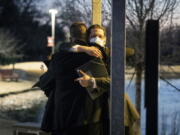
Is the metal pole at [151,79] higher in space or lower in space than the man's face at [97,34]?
lower

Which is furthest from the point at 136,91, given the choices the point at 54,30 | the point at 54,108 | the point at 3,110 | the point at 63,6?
the point at 54,30

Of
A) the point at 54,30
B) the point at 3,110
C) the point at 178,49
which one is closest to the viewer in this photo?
the point at 178,49

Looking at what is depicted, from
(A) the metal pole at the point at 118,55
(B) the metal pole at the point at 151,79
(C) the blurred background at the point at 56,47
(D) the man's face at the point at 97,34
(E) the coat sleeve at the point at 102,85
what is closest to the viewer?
(B) the metal pole at the point at 151,79

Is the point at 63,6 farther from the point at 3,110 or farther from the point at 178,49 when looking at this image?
the point at 3,110

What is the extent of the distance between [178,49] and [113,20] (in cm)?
286

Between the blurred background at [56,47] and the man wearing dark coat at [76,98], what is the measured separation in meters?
0.90

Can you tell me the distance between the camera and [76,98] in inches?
116

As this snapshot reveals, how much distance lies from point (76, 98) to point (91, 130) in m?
0.26

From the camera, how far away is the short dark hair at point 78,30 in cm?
302

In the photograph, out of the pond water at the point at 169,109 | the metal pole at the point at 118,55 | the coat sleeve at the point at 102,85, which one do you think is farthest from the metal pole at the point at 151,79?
the pond water at the point at 169,109

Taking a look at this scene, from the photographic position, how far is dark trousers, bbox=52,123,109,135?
9.74 feet

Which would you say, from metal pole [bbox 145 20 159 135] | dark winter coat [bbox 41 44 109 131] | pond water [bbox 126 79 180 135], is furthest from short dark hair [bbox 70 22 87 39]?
pond water [bbox 126 79 180 135]

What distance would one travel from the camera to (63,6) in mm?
5953

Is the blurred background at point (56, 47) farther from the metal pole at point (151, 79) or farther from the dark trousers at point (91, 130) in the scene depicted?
the metal pole at point (151, 79)
